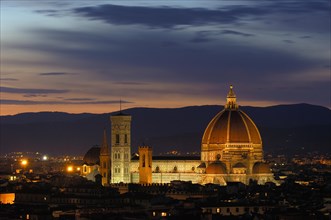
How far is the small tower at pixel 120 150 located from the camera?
166375mm

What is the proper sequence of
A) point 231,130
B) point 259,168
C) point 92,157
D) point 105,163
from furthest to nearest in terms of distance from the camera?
point 92,157, point 105,163, point 231,130, point 259,168

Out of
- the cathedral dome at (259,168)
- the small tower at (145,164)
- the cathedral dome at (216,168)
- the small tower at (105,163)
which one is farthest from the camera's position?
the small tower at (105,163)

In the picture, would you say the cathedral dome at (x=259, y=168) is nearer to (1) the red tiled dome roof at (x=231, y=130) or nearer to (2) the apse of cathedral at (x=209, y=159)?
(2) the apse of cathedral at (x=209, y=159)

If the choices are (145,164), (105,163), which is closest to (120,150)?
(105,163)

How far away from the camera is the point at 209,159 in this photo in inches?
6432

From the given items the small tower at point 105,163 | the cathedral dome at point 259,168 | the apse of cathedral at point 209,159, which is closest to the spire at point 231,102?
the apse of cathedral at point 209,159

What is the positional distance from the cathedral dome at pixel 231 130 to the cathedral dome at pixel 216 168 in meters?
A: 4.17

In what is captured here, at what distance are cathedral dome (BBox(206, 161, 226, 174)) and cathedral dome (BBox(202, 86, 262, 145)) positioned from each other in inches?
164

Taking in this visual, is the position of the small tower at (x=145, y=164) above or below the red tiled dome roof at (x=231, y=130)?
below

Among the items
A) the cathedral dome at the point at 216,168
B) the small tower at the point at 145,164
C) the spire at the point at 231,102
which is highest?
the spire at the point at 231,102

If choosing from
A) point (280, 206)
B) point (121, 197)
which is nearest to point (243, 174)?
point (121, 197)

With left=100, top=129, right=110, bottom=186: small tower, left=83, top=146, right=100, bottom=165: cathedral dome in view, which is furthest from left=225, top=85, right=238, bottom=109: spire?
left=83, top=146, right=100, bottom=165: cathedral dome

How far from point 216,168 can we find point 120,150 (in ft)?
47.6

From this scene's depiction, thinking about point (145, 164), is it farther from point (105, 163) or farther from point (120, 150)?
point (105, 163)
